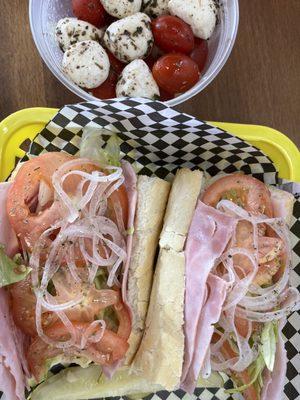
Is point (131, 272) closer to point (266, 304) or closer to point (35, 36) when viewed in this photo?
point (266, 304)

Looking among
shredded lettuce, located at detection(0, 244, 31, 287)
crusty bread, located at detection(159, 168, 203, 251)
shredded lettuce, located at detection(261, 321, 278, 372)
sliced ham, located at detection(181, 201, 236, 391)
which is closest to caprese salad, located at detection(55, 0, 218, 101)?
crusty bread, located at detection(159, 168, 203, 251)

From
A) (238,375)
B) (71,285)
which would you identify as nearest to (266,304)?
(238,375)

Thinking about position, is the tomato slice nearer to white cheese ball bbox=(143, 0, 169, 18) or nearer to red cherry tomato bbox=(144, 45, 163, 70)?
red cherry tomato bbox=(144, 45, 163, 70)

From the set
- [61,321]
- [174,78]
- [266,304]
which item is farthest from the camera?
[174,78]

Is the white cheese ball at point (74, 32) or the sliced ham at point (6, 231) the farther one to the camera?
the white cheese ball at point (74, 32)

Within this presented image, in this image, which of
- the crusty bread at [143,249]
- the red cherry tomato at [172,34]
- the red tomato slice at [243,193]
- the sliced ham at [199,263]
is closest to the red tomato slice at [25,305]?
the crusty bread at [143,249]

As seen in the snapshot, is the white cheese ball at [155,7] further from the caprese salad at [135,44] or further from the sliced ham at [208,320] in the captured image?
the sliced ham at [208,320]
